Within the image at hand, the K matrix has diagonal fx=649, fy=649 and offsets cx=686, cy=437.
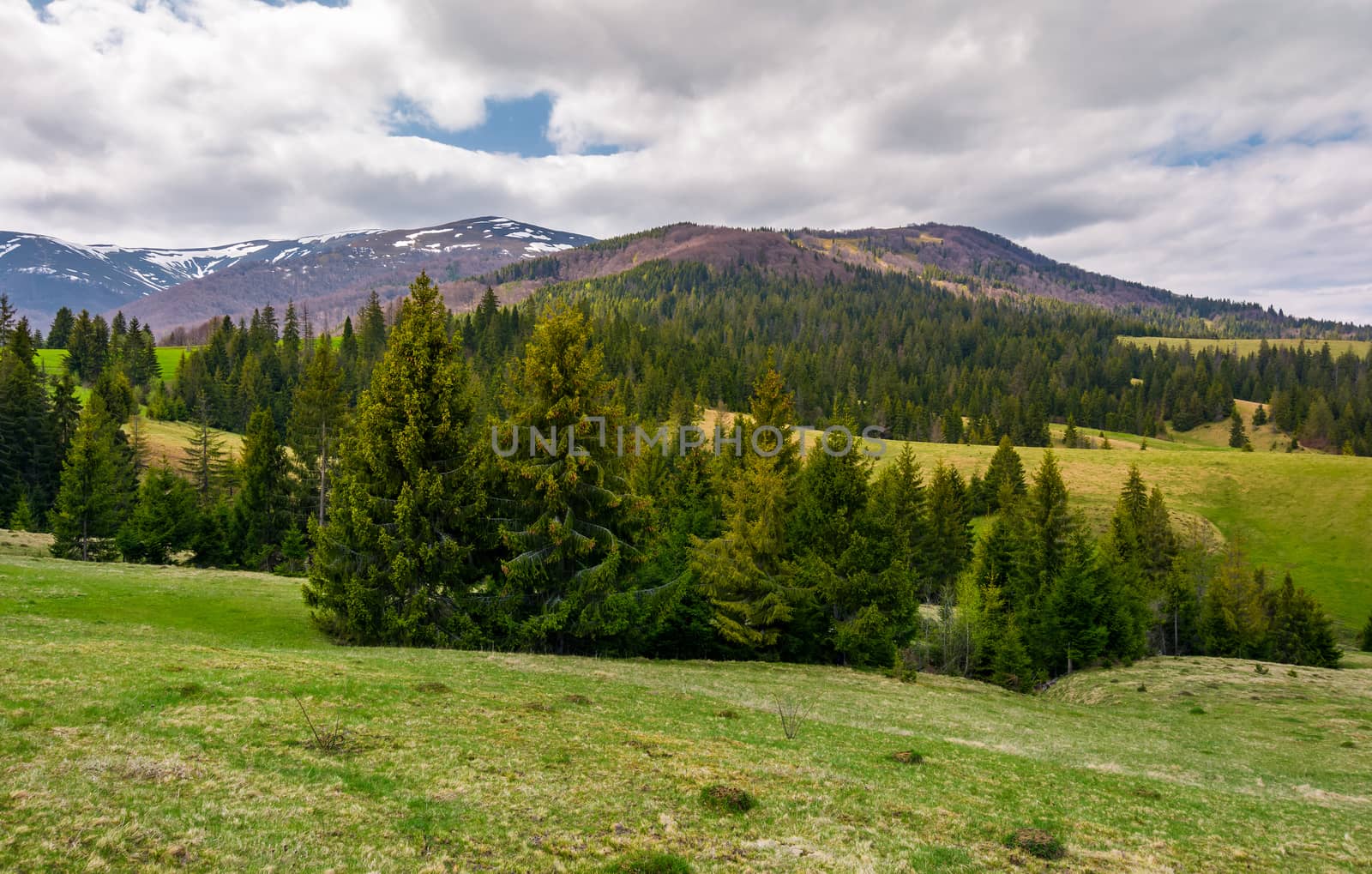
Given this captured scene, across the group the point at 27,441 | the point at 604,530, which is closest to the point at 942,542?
the point at 604,530

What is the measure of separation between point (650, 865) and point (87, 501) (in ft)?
212

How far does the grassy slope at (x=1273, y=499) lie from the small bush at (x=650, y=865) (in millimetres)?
93519

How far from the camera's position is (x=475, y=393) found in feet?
105

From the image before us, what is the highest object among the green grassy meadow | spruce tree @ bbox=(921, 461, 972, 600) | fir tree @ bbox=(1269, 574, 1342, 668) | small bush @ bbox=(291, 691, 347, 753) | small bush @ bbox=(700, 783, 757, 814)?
the green grassy meadow

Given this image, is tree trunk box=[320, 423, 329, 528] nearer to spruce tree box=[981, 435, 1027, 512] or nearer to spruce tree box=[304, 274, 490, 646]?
spruce tree box=[304, 274, 490, 646]

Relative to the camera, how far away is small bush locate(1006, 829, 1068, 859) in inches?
428

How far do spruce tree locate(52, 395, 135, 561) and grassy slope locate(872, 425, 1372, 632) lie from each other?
105 m

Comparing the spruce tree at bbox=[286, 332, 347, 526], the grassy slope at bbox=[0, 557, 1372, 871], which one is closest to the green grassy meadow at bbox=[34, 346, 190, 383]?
the spruce tree at bbox=[286, 332, 347, 526]

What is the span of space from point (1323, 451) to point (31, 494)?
800ft

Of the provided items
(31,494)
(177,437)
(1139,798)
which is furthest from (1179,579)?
(177,437)

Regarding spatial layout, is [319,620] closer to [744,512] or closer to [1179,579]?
[744,512]

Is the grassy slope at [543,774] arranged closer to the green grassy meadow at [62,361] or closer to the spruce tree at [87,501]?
the spruce tree at [87,501]

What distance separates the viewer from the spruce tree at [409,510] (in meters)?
29.1

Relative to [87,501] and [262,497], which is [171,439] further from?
[87,501]
